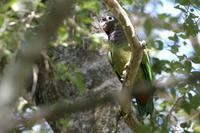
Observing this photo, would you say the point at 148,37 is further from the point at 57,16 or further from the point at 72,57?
the point at 57,16

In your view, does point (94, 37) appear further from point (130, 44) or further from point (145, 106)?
point (145, 106)

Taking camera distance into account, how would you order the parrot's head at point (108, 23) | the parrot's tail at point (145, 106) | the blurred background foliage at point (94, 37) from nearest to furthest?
the blurred background foliage at point (94, 37)
the parrot's tail at point (145, 106)
the parrot's head at point (108, 23)

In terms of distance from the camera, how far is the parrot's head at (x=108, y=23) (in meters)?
3.31

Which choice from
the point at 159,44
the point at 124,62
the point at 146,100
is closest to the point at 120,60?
the point at 124,62

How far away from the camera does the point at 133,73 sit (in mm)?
2203

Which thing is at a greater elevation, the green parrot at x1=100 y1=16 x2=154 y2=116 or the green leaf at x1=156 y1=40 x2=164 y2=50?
Result: the green leaf at x1=156 y1=40 x2=164 y2=50

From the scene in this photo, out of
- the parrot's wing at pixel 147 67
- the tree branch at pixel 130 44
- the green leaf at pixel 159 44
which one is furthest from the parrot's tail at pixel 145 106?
the tree branch at pixel 130 44

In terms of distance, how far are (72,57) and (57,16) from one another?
236 cm

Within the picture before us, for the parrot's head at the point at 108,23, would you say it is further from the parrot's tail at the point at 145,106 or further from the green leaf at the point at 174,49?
the green leaf at the point at 174,49

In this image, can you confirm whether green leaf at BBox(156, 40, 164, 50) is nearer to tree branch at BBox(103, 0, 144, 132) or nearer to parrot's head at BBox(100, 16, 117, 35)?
tree branch at BBox(103, 0, 144, 132)

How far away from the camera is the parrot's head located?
10.9 ft

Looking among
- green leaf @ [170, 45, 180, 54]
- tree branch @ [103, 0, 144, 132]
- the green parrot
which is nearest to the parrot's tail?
the green parrot

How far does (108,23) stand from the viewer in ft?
11.1

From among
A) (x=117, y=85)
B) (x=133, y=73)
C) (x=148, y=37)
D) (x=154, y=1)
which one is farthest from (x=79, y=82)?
(x=154, y=1)
